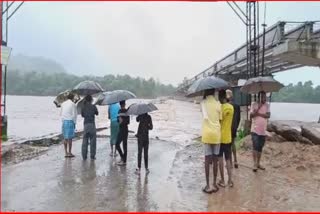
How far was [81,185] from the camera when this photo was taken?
338 inches

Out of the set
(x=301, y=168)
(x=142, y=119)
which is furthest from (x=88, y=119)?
(x=301, y=168)

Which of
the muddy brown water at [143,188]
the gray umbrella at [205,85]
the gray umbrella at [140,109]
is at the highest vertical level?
the gray umbrella at [205,85]

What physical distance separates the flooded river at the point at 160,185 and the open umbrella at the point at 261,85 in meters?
1.92

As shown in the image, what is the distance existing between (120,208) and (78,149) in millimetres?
7636

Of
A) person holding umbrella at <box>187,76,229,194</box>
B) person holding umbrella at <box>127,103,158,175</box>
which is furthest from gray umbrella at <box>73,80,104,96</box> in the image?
person holding umbrella at <box>187,76,229,194</box>

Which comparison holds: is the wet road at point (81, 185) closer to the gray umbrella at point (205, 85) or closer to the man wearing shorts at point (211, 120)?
the man wearing shorts at point (211, 120)

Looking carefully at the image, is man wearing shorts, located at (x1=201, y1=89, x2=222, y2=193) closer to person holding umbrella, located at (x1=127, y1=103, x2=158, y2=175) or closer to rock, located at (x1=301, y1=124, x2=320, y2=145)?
person holding umbrella, located at (x1=127, y1=103, x2=158, y2=175)

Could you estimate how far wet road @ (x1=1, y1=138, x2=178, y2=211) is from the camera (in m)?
7.09

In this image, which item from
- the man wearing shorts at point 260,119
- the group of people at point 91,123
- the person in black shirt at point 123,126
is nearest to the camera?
the man wearing shorts at point 260,119

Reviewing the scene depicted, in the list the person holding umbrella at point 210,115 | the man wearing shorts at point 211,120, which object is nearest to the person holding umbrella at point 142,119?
the person holding umbrella at point 210,115

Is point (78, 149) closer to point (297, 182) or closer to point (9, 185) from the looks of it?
point (9, 185)

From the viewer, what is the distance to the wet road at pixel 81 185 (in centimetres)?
709

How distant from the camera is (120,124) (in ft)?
35.2

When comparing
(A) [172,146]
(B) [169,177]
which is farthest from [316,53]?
(B) [169,177]
